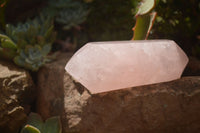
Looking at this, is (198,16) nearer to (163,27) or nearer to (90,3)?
(163,27)

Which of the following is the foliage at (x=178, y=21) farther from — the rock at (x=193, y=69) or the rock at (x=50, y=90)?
the rock at (x=50, y=90)

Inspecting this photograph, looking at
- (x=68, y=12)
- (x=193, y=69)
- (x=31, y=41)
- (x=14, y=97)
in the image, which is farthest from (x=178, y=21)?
(x=14, y=97)

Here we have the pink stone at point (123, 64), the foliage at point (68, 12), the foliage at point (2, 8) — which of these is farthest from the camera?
the foliage at point (68, 12)

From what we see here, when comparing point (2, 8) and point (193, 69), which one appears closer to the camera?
point (193, 69)

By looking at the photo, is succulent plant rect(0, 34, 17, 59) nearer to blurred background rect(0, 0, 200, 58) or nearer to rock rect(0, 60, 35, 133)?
rock rect(0, 60, 35, 133)

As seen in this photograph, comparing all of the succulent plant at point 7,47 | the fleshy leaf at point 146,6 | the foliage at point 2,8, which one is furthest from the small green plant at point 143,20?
the foliage at point 2,8

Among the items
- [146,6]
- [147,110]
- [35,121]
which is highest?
[146,6]

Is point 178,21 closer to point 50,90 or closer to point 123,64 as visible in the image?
point 123,64
